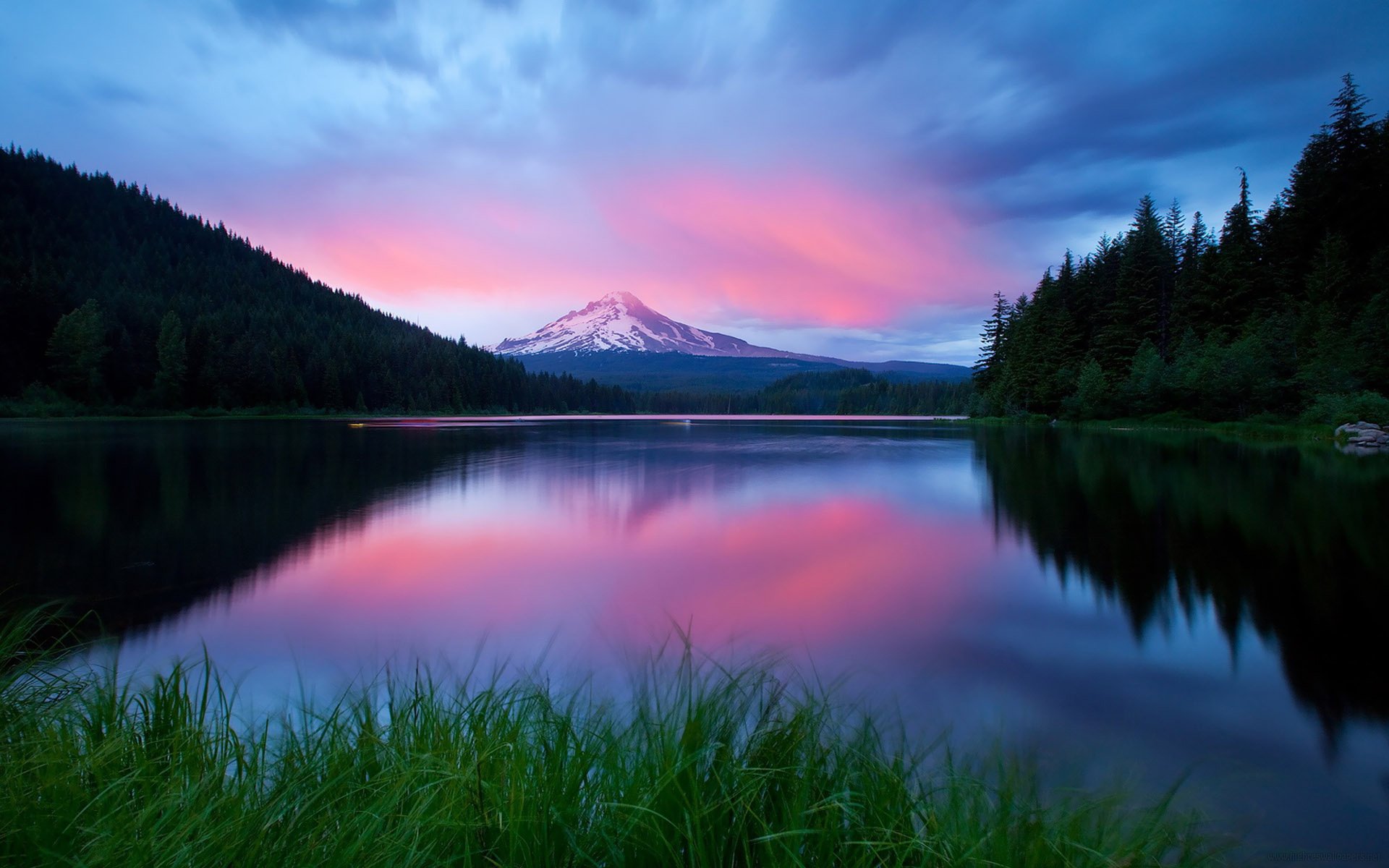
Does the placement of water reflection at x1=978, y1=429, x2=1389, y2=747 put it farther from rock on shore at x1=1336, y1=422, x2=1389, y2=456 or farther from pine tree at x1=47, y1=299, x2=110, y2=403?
pine tree at x1=47, y1=299, x2=110, y2=403

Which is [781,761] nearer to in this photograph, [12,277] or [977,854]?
[977,854]

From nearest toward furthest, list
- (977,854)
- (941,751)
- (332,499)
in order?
(977,854) < (941,751) < (332,499)

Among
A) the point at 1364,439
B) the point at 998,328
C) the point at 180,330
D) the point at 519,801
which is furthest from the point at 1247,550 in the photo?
the point at 180,330

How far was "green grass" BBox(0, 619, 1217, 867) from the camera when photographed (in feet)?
6.81

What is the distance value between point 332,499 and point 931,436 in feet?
122

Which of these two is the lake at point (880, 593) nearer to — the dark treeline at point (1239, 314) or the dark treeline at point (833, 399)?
the dark treeline at point (1239, 314)

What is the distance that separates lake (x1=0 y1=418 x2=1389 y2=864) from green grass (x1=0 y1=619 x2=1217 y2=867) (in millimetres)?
1246

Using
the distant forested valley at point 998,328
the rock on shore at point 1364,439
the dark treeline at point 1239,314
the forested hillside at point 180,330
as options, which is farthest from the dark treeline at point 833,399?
the rock on shore at point 1364,439

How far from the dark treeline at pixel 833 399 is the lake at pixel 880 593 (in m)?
111

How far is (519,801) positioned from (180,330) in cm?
8509

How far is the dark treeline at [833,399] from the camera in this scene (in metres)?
136

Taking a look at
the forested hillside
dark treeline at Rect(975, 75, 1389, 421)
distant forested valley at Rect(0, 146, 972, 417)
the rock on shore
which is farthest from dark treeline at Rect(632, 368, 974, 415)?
the rock on shore

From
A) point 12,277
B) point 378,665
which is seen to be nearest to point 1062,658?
point 378,665

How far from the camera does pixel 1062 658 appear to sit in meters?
5.44
